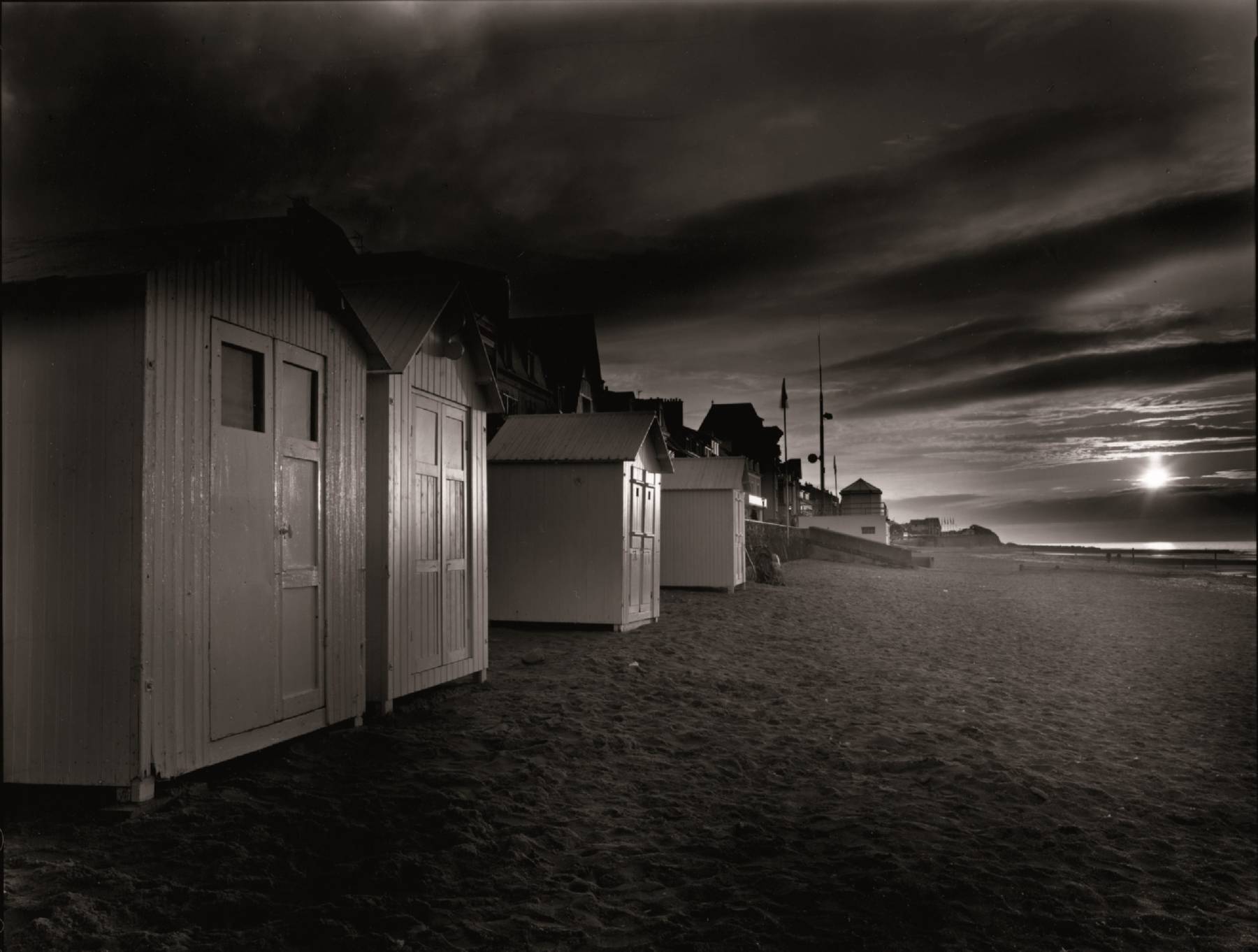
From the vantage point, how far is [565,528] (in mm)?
14109

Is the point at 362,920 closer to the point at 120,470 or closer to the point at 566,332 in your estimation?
the point at 120,470

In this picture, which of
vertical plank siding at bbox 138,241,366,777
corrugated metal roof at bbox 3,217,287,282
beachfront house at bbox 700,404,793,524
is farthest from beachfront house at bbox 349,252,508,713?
beachfront house at bbox 700,404,793,524

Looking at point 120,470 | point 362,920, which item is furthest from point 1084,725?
point 120,470

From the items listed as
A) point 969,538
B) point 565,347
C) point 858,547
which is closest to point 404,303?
point 565,347

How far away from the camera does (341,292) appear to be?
23.2ft

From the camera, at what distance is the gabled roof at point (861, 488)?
6644cm

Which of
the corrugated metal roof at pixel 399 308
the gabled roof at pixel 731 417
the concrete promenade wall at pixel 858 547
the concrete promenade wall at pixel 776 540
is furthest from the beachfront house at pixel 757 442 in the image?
the corrugated metal roof at pixel 399 308

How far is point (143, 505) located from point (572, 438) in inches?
383

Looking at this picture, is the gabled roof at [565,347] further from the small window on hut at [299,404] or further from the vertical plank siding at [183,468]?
the vertical plank siding at [183,468]

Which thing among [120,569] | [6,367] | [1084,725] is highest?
[6,367]

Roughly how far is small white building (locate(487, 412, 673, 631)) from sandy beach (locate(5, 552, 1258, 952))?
3792 mm

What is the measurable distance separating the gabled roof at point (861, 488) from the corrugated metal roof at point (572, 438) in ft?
177

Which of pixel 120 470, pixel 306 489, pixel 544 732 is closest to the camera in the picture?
pixel 120 470

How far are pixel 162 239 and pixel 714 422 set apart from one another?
5467 cm
